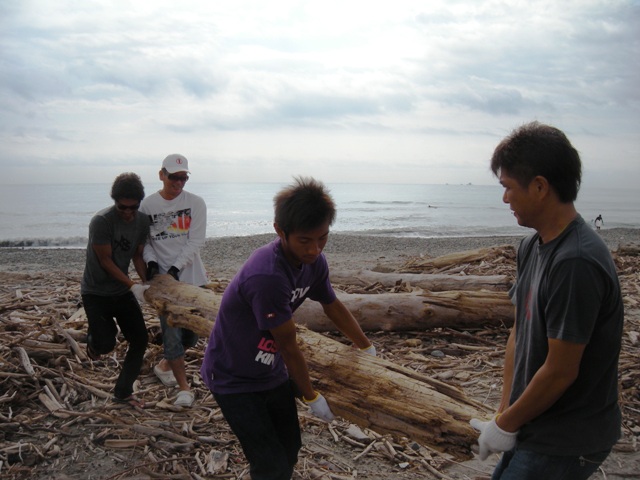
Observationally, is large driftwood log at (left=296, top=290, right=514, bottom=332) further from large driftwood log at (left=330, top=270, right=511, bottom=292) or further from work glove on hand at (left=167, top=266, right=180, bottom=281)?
work glove on hand at (left=167, top=266, right=180, bottom=281)

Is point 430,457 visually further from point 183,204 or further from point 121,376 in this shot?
point 183,204

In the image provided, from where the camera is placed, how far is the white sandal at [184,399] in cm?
474

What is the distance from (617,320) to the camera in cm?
201

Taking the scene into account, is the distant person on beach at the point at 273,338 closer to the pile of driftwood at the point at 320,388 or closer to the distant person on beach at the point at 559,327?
the pile of driftwood at the point at 320,388

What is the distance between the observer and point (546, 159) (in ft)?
6.61

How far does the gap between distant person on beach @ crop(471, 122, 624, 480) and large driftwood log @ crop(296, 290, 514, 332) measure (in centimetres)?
450

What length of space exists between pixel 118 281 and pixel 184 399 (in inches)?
45.6

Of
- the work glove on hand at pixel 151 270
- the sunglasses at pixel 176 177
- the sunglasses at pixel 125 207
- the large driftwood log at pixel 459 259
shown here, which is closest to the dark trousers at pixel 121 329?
the work glove on hand at pixel 151 270

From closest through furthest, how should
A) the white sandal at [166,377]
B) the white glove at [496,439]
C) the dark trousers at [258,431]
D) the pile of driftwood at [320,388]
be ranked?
the white glove at [496,439] → the dark trousers at [258,431] → the pile of driftwood at [320,388] → the white sandal at [166,377]

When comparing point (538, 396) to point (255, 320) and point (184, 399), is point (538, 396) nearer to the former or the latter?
point (255, 320)

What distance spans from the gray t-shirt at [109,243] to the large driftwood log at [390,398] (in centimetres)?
186

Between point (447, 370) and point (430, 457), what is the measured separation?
1860mm

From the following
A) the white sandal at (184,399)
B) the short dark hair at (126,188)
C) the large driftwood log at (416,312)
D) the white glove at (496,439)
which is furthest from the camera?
the large driftwood log at (416,312)

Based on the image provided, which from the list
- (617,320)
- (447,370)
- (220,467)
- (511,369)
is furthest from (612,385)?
(447,370)
